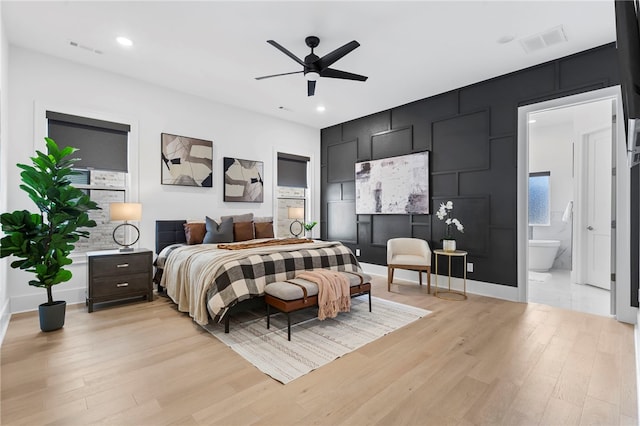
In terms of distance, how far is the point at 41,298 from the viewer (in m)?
3.56

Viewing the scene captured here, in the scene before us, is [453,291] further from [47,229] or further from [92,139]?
[92,139]

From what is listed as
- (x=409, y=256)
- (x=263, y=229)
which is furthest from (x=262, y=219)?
(x=409, y=256)

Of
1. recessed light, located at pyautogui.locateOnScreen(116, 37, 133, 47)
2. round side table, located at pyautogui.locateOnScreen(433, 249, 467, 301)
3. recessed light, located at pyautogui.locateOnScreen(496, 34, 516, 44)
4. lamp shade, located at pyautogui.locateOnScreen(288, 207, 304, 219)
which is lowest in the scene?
round side table, located at pyautogui.locateOnScreen(433, 249, 467, 301)

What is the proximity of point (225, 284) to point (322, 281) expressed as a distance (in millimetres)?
954

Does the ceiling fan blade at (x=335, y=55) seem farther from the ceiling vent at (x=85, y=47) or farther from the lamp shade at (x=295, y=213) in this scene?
the lamp shade at (x=295, y=213)

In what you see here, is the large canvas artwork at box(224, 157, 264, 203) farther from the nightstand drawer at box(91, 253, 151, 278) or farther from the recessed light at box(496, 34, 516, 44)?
the recessed light at box(496, 34, 516, 44)

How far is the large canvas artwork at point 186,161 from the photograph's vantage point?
4.58m

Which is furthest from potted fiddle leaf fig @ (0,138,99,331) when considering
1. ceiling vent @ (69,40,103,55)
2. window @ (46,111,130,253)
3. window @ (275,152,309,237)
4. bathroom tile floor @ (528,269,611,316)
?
bathroom tile floor @ (528,269,611,316)

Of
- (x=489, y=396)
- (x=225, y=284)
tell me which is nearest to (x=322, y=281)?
(x=225, y=284)

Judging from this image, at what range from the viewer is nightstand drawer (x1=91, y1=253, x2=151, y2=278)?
3.52 meters

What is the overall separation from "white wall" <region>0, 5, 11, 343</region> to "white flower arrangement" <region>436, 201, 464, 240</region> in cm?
514

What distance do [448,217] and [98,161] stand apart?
197 inches

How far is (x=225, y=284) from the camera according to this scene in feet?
9.68

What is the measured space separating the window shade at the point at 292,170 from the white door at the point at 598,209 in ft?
16.1
